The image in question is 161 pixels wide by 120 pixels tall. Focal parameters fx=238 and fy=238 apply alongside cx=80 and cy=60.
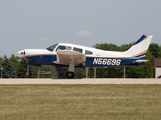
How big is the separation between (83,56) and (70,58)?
3.28 feet

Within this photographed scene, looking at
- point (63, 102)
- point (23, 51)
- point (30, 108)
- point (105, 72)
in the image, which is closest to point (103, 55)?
point (23, 51)

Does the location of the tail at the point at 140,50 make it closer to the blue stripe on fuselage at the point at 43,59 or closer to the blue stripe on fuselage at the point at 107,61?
the blue stripe on fuselage at the point at 107,61

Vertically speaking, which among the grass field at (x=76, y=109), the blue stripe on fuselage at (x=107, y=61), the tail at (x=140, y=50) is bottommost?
the grass field at (x=76, y=109)

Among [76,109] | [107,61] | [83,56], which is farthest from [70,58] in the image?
[76,109]

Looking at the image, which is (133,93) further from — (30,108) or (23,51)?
(23,51)

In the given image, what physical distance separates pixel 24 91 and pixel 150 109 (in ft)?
20.1

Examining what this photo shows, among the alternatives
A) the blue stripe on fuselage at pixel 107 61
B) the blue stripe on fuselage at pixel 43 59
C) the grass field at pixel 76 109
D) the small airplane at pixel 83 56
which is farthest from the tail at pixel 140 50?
the grass field at pixel 76 109

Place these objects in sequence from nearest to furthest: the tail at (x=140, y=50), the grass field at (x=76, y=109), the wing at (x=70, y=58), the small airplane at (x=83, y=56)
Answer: the grass field at (x=76, y=109)
the wing at (x=70, y=58)
the small airplane at (x=83, y=56)
the tail at (x=140, y=50)

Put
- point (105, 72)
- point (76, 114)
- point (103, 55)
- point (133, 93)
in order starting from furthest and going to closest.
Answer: point (105, 72) → point (103, 55) → point (133, 93) → point (76, 114)

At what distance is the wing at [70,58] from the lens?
16.2m

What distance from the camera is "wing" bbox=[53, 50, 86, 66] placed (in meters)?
16.2

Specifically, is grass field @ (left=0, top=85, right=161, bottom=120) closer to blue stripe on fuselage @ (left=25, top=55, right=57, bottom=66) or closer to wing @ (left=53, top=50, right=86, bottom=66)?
wing @ (left=53, top=50, right=86, bottom=66)

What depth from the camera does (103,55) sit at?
17.2 meters

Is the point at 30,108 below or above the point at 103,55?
below
